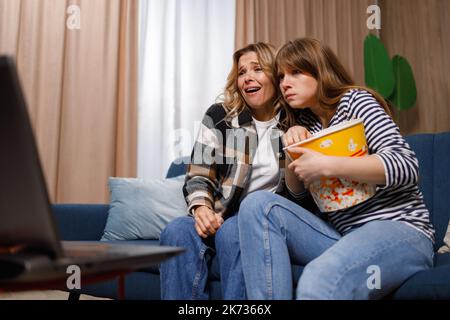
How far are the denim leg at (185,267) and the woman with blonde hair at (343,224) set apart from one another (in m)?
0.24

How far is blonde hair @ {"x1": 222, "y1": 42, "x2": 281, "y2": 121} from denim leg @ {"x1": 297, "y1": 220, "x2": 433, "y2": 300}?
2.12 ft

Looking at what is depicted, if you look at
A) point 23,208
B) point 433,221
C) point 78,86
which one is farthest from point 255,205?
point 78,86

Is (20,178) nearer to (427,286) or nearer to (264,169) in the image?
(427,286)

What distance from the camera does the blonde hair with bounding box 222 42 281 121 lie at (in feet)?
5.12

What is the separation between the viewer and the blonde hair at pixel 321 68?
128cm

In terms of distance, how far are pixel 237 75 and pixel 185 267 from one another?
2.41 ft

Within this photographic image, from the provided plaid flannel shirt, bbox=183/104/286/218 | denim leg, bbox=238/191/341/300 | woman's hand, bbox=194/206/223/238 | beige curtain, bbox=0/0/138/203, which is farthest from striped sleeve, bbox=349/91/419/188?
beige curtain, bbox=0/0/138/203

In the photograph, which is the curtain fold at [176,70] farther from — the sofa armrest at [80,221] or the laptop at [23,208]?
the laptop at [23,208]

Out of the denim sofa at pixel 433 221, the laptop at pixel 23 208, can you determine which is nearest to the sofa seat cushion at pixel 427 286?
the denim sofa at pixel 433 221

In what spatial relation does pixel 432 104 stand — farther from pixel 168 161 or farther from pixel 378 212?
pixel 378 212

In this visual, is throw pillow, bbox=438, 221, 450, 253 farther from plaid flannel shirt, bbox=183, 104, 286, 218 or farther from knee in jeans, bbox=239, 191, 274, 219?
knee in jeans, bbox=239, 191, 274, 219
